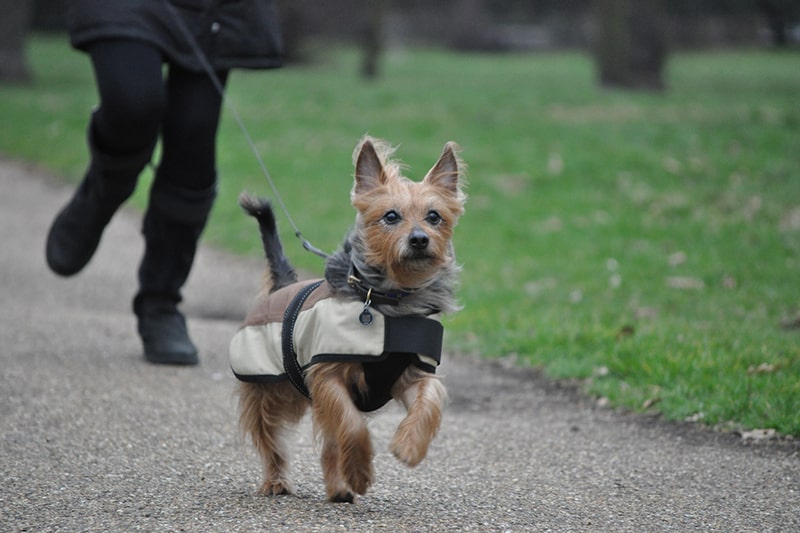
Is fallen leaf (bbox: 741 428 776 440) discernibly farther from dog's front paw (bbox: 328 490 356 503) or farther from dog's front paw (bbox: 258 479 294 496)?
dog's front paw (bbox: 258 479 294 496)

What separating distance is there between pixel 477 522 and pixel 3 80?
895 inches

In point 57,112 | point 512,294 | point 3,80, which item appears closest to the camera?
point 512,294

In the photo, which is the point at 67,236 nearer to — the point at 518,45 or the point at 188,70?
the point at 188,70

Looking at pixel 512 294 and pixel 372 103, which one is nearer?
pixel 512 294

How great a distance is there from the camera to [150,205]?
5.92 meters

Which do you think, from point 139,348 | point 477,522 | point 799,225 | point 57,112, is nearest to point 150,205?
point 139,348

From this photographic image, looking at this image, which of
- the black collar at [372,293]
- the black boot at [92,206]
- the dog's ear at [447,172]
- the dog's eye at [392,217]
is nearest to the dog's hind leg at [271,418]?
the black collar at [372,293]

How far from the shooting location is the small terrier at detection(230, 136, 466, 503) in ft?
12.4

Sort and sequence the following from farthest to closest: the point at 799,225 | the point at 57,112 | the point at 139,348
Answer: the point at 57,112, the point at 799,225, the point at 139,348

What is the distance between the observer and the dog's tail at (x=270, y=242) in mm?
4484

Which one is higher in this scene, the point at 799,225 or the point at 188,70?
the point at 188,70

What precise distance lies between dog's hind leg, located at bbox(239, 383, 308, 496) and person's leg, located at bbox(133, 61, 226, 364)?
1.84 meters

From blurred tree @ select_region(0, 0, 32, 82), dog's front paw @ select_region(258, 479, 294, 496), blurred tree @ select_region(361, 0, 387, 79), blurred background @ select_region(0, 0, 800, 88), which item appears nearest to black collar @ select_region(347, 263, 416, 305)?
dog's front paw @ select_region(258, 479, 294, 496)

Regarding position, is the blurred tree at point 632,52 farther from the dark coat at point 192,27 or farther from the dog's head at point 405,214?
the dog's head at point 405,214
